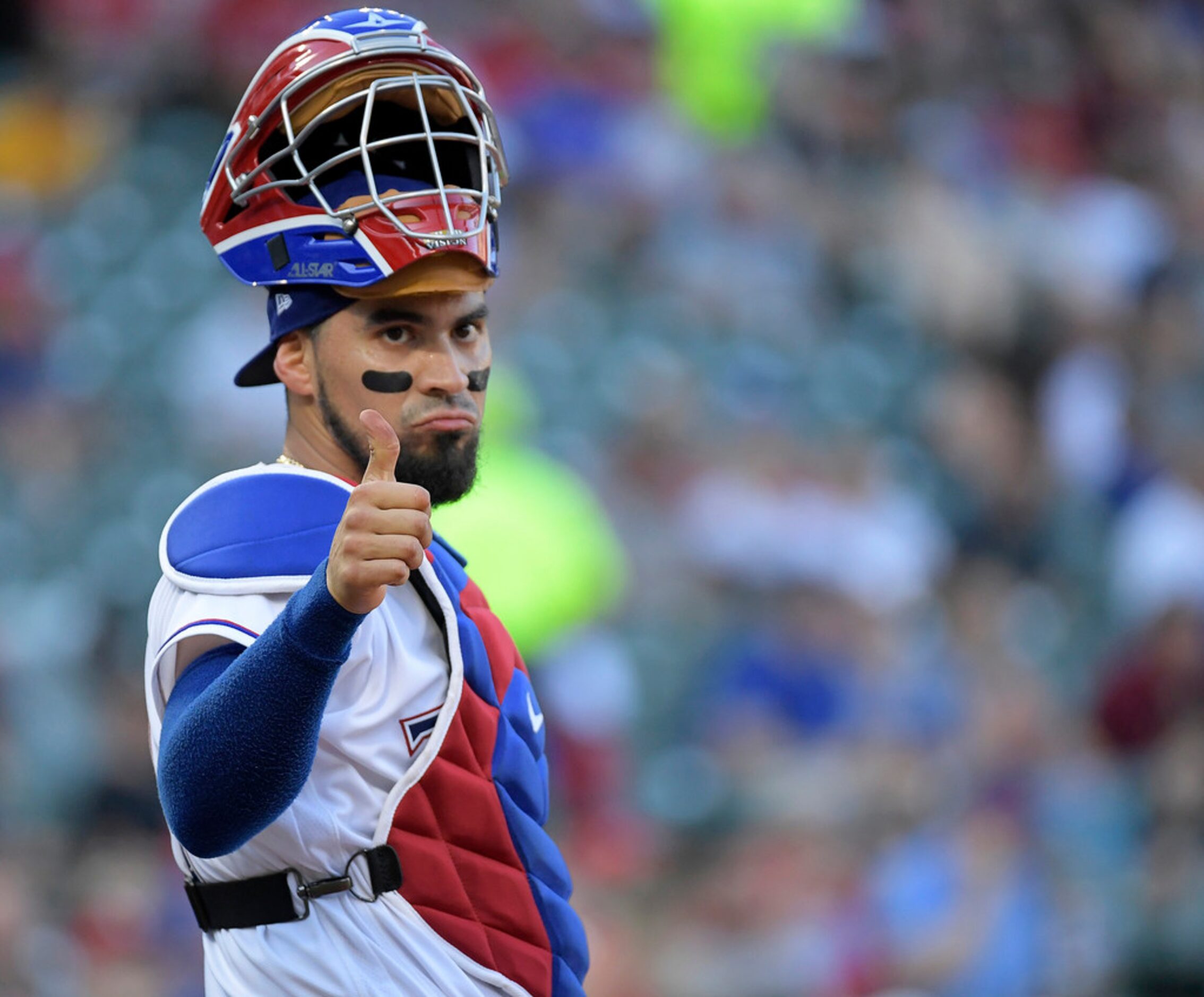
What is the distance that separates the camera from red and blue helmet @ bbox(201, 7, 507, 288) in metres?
2.25

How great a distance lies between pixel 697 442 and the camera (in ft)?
24.8

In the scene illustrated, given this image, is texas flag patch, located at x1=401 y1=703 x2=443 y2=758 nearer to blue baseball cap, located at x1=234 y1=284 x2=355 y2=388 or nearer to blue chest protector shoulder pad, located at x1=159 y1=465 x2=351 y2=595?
blue chest protector shoulder pad, located at x1=159 y1=465 x2=351 y2=595

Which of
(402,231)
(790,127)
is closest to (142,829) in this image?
(402,231)

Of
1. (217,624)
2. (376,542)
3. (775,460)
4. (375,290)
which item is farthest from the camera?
(775,460)

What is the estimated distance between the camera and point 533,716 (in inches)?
94.9

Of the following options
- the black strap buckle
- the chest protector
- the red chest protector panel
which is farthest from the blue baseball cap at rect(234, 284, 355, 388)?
the black strap buckle

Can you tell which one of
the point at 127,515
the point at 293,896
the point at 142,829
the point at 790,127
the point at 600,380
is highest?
the point at 790,127

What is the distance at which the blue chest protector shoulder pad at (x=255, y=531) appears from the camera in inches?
83.0

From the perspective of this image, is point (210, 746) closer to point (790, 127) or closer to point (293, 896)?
point (293, 896)

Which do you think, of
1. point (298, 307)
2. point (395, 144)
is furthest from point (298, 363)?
point (395, 144)

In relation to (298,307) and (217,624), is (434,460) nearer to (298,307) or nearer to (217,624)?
(298,307)

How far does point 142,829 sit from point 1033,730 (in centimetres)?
317

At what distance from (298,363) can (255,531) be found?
0.30 m

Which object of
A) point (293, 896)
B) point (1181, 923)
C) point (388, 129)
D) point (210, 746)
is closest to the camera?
point (210, 746)
